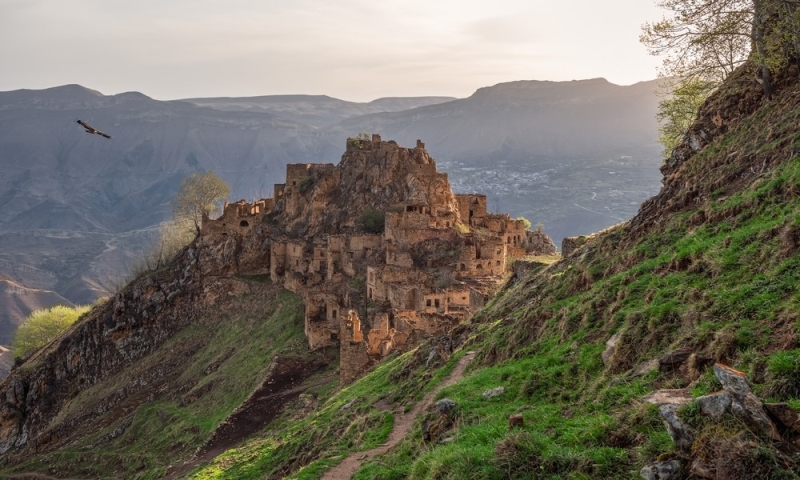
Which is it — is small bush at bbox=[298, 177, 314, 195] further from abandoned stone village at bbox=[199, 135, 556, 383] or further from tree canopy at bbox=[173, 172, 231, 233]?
tree canopy at bbox=[173, 172, 231, 233]

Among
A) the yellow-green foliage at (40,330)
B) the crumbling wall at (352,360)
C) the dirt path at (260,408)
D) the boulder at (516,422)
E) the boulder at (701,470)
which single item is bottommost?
the yellow-green foliage at (40,330)

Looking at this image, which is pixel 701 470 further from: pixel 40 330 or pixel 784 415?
pixel 40 330

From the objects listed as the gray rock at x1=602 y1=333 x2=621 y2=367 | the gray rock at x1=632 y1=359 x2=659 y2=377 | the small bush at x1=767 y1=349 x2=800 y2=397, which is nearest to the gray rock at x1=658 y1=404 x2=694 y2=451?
the small bush at x1=767 y1=349 x2=800 y2=397

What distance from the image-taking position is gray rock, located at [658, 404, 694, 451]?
8672mm

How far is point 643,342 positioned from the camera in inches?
516

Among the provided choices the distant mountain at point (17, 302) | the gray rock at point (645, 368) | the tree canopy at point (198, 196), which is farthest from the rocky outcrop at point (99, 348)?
the distant mountain at point (17, 302)

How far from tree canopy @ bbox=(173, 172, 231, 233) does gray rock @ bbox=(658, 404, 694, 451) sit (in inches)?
3302

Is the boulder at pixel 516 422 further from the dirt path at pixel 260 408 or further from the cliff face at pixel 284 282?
the cliff face at pixel 284 282

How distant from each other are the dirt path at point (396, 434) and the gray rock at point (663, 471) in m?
8.47

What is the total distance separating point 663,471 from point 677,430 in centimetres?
58

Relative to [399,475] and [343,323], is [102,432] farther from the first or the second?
[399,475]

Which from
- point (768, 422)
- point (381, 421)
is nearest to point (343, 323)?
point (381, 421)

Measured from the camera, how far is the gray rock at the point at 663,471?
8.52 meters

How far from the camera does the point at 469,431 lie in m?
12.9
